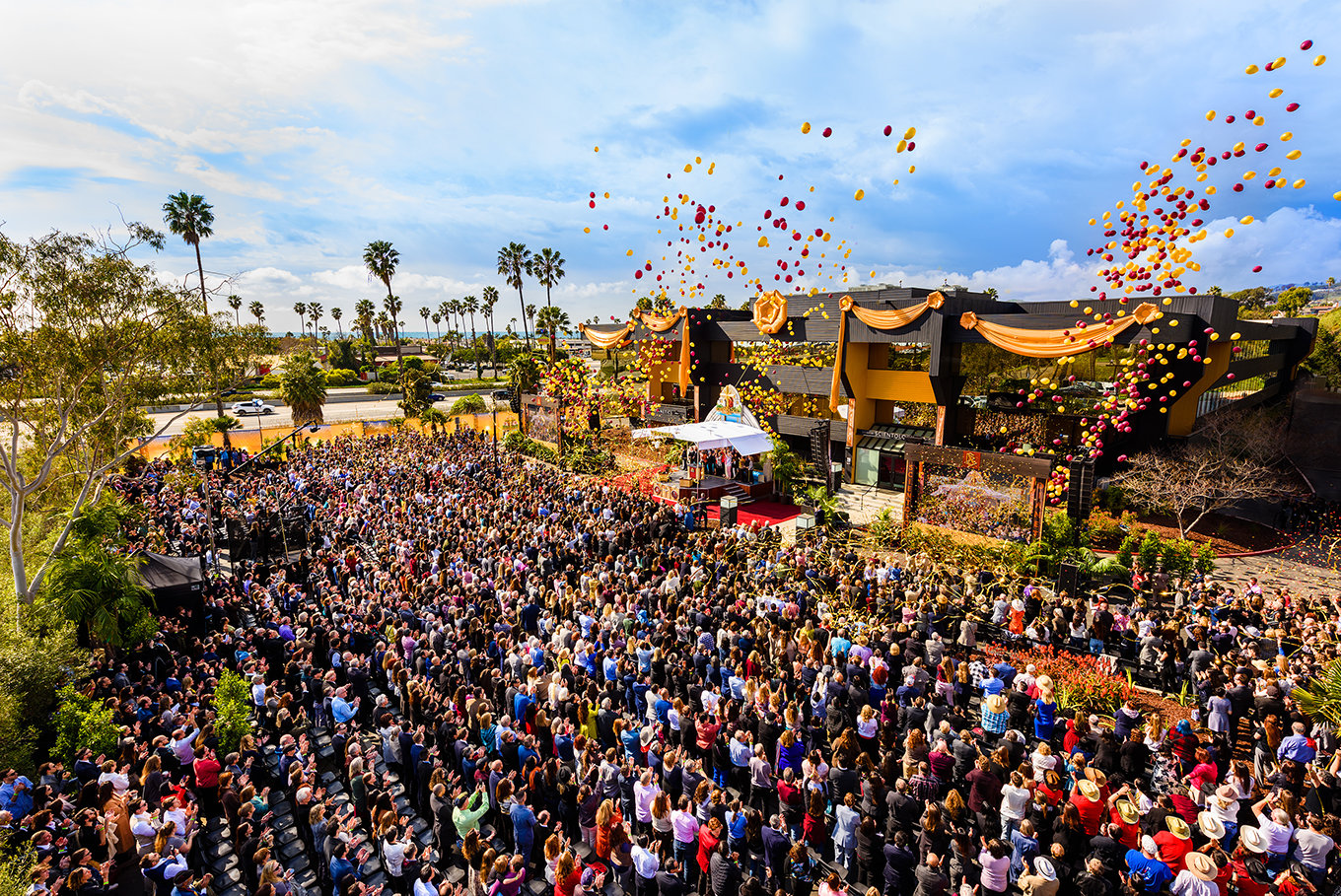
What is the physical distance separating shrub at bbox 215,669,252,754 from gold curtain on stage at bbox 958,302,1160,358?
76.7ft

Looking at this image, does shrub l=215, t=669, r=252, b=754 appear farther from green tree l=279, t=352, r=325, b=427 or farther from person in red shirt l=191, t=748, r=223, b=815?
green tree l=279, t=352, r=325, b=427

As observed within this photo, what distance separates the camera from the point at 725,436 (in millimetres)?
24453

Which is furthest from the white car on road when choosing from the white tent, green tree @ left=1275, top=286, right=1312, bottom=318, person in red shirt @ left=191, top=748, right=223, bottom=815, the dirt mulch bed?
green tree @ left=1275, top=286, right=1312, bottom=318

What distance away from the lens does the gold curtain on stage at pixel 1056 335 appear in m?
19.3

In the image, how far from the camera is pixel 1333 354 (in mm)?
36719

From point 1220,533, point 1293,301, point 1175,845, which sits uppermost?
point 1293,301

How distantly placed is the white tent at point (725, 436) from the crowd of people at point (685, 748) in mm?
8658

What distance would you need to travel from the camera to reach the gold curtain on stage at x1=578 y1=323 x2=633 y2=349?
3706cm

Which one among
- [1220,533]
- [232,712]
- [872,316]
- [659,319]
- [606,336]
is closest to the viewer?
[232,712]

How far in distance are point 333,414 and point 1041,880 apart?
200 ft

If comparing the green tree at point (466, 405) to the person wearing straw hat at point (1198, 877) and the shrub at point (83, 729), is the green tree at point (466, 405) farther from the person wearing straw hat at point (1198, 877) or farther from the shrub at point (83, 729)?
the person wearing straw hat at point (1198, 877)

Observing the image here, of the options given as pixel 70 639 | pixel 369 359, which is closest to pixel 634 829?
pixel 70 639

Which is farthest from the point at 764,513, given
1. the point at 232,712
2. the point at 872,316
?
the point at 232,712

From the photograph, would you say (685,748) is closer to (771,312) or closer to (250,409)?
(771,312)
